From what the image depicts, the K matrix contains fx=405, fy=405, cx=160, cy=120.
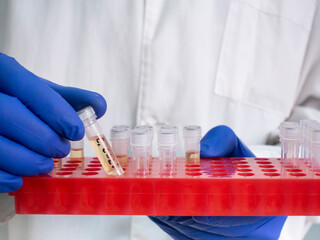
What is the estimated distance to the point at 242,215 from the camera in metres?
0.67

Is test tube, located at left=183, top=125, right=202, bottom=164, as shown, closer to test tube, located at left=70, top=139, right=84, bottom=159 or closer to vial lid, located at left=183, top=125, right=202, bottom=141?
vial lid, located at left=183, top=125, right=202, bottom=141

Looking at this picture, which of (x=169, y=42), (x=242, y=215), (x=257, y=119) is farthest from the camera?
(x=257, y=119)

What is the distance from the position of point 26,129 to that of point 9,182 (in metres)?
0.09

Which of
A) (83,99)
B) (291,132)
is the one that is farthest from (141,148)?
(291,132)

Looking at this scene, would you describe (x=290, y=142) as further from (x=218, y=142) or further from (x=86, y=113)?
(x=86, y=113)

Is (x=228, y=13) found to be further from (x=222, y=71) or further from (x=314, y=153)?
(x=314, y=153)

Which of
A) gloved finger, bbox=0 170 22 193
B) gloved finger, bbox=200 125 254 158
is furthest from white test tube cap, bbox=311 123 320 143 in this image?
gloved finger, bbox=0 170 22 193

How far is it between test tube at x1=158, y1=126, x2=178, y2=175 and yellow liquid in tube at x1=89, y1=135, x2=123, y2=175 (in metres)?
0.08

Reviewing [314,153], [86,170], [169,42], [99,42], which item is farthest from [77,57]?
[314,153]

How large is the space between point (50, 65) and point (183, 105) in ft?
1.03

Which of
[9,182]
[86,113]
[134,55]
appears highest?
[134,55]

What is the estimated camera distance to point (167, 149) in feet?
2.33

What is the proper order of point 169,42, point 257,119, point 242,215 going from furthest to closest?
1. point 257,119
2. point 169,42
3. point 242,215

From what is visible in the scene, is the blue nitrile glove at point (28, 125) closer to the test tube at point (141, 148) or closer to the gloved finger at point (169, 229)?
the test tube at point (141, 148)
